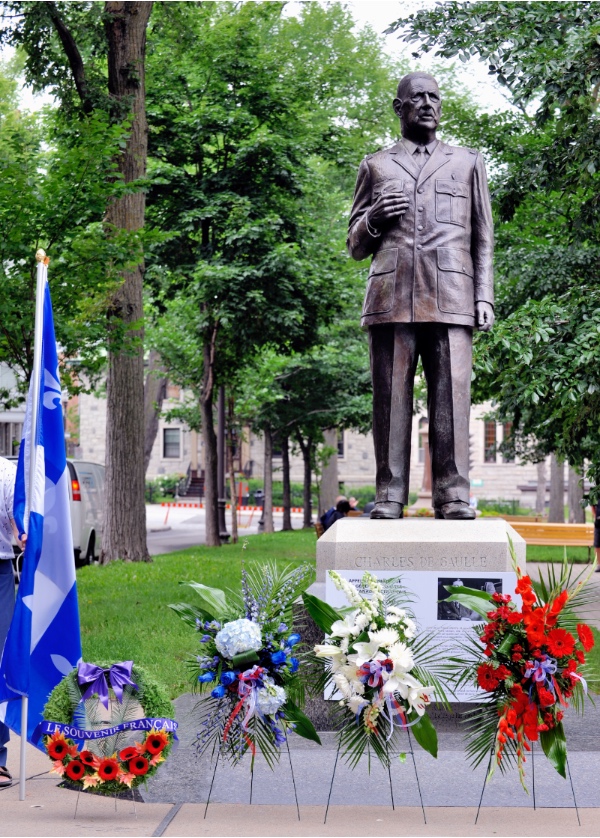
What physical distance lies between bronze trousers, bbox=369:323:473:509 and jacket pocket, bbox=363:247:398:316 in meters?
0.14

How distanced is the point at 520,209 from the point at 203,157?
7848 millimetres

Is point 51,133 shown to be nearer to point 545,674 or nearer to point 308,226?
point 308,226

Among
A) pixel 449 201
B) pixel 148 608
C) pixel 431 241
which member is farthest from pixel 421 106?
pixel 148 608

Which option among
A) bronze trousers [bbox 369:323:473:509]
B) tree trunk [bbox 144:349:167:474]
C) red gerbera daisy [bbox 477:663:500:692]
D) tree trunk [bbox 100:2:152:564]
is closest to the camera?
red gerbera daisy [bbox 477:663:500:692]

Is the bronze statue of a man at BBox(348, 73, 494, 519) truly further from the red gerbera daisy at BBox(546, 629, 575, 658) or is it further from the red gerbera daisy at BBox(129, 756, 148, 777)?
the red gerbera daisy at BBox(129, 756, 148, 777)

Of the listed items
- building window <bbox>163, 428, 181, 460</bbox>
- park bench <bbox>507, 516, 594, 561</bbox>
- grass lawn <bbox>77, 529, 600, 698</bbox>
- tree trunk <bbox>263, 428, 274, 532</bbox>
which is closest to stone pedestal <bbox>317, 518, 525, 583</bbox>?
grass lawn <bbox>77, 529, 600, 698</bbox>

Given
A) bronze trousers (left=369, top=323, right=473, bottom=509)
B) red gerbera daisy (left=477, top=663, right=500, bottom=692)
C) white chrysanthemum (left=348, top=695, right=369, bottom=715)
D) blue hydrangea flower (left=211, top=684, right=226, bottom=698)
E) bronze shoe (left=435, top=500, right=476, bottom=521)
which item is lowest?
white chrysanthemum (left=348, top=695, right=369, bottom=715)

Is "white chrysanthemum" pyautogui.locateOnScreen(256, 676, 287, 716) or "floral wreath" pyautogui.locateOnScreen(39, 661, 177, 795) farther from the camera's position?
"floral wreath" pyautogui.locateOnScreen(39, 661, 177, 795)

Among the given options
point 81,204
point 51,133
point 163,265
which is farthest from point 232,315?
point 81,204

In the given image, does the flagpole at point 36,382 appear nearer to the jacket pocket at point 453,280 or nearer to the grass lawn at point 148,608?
the grass lawn at point 148,608

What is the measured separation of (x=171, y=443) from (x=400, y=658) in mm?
71178

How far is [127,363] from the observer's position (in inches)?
714

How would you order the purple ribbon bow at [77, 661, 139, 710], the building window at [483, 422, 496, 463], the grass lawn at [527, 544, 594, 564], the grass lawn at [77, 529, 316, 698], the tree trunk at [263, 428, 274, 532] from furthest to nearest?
1. the building window at [483, 422, 496, 463]
2. the tree trunk at [263, 428, 274, 532]
3. the grass lawn at [527, 544, 594, 564]
4. the grass lawn at [77, 529, 316, 698]
5. the purple ribbon bow at [77, 661, 139, 710]

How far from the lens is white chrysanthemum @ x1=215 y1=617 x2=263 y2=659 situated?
505 centimetres
